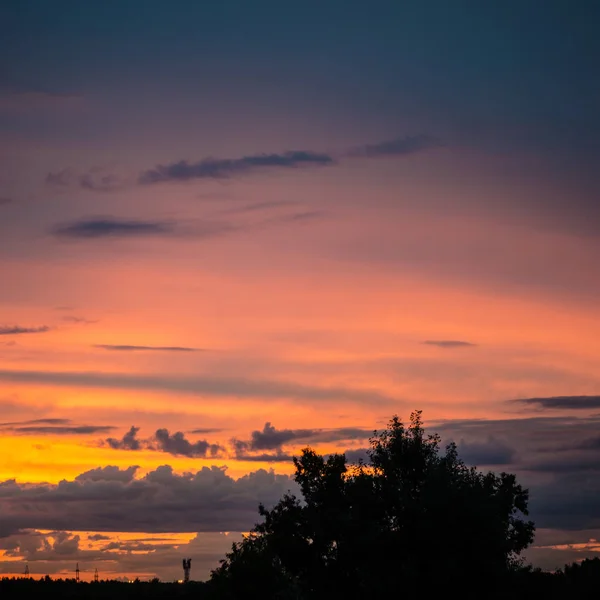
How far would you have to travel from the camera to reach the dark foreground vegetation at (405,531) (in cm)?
5625

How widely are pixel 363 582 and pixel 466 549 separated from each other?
7.83 meters

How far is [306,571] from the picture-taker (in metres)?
70.7

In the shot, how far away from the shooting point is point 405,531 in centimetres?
5909

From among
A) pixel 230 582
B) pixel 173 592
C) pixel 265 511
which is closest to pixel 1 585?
pixel 173 592

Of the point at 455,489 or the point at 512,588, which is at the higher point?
the point at 455,489

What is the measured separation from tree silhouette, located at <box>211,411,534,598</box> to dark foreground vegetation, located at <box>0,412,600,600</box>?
0.21 feet

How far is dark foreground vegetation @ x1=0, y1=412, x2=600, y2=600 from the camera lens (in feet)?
185

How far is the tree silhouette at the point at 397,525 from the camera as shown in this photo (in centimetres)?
5631

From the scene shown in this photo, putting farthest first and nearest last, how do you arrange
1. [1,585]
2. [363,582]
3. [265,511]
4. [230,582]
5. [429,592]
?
[1,585] < [230,582] < [265,511] < [363,582] < [429,592]

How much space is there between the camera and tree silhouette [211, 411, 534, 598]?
5631cm

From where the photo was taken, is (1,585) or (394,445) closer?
(394,445)

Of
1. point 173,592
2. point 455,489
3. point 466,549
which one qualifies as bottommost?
point 173,592

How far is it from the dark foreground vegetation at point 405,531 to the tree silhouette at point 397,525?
0.07m

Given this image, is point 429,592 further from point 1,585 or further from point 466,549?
point 1,585
